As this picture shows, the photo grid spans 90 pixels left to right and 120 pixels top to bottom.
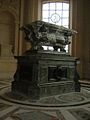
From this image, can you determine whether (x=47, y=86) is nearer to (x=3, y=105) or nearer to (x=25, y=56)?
(x=25, y=56)

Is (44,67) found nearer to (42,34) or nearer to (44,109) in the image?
(42,34)

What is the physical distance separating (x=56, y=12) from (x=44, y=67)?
787 centimetres

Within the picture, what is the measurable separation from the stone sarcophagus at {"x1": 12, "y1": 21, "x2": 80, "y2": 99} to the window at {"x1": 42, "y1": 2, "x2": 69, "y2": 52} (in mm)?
5983

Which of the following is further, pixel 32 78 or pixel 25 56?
pixel 25 56

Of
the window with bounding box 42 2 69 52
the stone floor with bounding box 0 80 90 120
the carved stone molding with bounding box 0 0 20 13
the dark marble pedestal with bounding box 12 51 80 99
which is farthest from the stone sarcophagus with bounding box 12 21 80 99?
the window with bounding box 42 2 69 52

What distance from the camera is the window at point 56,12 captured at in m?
12.3

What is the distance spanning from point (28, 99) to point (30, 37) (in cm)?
195

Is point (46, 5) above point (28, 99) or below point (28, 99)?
above

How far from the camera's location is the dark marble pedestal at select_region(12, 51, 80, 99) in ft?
17.1

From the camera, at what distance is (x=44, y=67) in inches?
212

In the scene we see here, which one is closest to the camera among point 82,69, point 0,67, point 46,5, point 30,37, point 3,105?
point 3,105

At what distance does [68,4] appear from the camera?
1212 centimetres

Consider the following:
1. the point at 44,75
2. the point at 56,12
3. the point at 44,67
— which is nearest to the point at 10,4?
the point at 56,12

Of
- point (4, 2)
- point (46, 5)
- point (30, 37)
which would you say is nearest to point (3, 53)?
point (4, 2)
